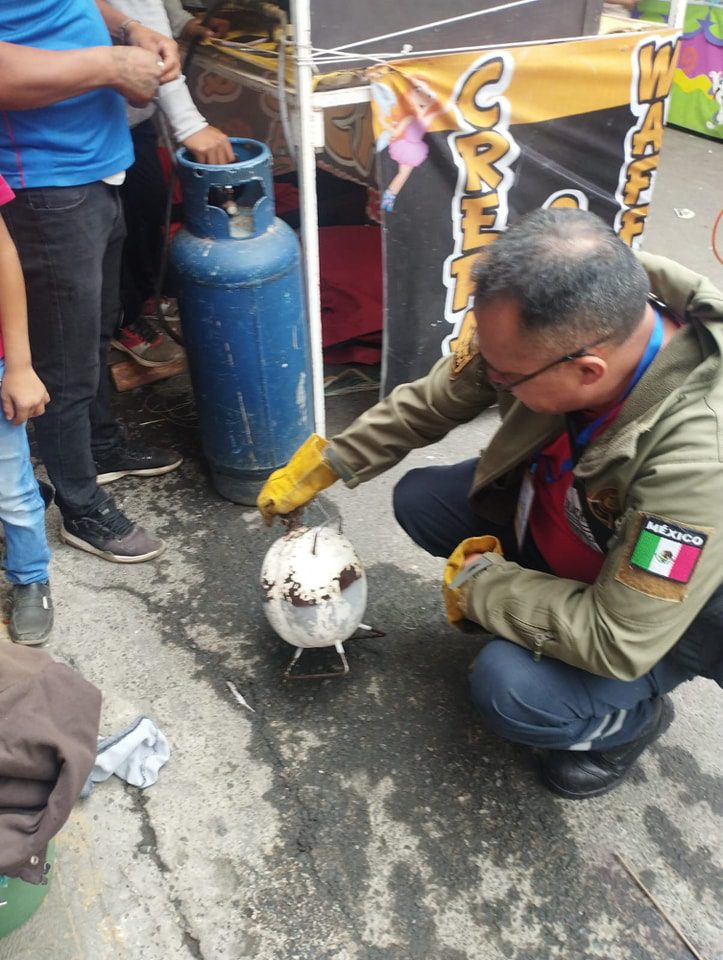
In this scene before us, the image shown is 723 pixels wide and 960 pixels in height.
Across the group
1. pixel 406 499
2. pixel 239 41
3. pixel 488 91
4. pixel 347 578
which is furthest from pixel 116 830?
pixel 239 41

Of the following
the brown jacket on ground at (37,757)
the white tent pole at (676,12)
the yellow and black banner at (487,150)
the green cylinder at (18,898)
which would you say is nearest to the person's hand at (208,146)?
the yellow and black banner at (487,150)

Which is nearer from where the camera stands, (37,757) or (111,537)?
(37,757)

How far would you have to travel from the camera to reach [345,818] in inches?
73.2

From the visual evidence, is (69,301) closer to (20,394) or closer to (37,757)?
(20,394)

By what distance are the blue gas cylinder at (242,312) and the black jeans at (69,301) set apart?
25 cm

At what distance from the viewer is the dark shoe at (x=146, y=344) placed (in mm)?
3477

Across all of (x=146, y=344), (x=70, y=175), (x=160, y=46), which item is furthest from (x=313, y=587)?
(x=146, y=344)

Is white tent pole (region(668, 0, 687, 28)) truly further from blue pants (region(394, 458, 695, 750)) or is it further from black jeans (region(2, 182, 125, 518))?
blue pants (region(394, 458, 695, 750))

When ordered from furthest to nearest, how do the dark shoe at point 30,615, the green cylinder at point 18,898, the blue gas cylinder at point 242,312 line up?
the blue gas cylinder at point 242,312, the dark shoe at point 30,615, the green cylinder at point 18,898

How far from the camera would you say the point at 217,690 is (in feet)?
7.08

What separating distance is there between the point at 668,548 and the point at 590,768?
2.43 feet

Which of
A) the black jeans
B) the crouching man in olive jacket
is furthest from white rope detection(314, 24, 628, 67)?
the crouching man in olive jacket

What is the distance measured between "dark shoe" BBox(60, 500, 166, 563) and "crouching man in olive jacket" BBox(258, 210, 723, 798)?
715 mm

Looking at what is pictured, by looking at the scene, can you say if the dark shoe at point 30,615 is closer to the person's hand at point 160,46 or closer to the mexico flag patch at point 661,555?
the person's hand at point 160,46
